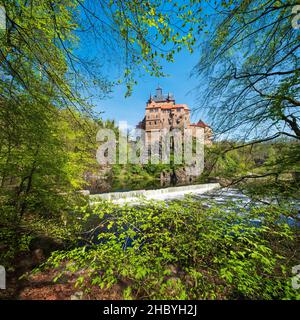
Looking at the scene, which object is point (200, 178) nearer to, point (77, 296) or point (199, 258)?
point (199, 258)

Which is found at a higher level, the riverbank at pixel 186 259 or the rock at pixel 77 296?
the riverbank at pixel 186 259

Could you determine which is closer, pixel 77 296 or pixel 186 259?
pixel 186 259

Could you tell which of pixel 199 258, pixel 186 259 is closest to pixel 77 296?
pixel 186 259

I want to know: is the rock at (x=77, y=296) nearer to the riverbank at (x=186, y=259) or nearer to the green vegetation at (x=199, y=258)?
the riverbank at (x=186, y=259)

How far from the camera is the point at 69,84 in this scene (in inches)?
94.8

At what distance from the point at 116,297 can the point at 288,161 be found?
3827mm

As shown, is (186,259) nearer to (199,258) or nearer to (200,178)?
(199,258)

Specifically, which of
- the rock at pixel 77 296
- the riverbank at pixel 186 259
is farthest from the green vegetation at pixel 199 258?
the rock at pixel 77 296

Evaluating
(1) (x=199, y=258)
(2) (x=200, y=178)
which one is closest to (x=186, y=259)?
(1) (x=199, y=258)

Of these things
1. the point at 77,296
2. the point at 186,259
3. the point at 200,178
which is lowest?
the point at 77,296

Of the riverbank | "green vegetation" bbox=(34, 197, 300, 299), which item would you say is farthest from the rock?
"green vegetation" bbox=(34, 197, 300, 299)

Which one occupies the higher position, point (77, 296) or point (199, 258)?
point (199, 258)
